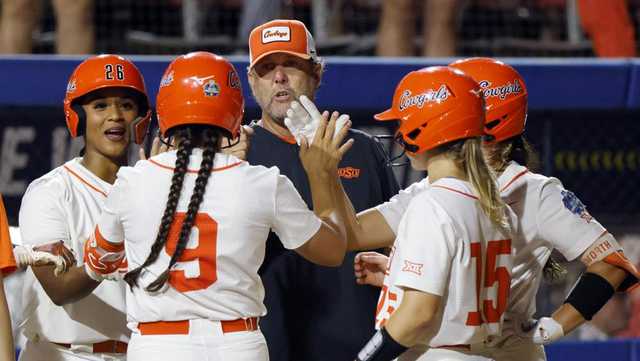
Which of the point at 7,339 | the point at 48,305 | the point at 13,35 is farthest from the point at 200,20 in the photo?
the point at 7,339

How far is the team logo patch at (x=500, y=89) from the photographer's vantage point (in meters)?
2.90

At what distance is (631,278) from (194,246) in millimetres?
1119

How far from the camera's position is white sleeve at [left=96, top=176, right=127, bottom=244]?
2.60 m

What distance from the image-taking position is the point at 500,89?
9.59 ft

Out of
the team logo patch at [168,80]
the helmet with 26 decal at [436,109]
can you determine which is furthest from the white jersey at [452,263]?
the team logo patch at [168,80]

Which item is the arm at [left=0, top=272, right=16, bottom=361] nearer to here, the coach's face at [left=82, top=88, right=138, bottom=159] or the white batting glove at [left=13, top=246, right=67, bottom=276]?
the white batting glove at [left=13, top=246, right=67, bottom=276]

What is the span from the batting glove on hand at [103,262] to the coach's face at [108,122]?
51 centimetres

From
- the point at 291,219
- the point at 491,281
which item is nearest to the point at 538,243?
the point at 491,281

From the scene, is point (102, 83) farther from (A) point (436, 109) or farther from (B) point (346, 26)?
(B) point (346, 26)

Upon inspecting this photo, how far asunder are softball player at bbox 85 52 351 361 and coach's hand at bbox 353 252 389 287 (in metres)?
0.34

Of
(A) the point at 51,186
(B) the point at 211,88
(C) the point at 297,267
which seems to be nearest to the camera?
(B) the point at 211,88

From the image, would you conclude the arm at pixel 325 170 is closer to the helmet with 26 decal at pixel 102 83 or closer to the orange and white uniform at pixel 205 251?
the orange and white uniform at pixel 205 251

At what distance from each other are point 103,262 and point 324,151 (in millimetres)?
603

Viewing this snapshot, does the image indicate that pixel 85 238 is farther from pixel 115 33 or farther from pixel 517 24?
pixel 517 24
